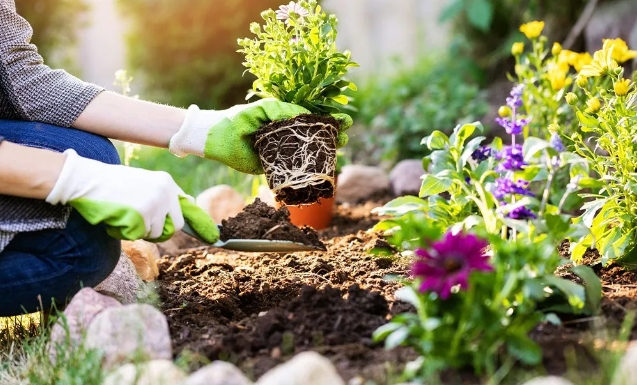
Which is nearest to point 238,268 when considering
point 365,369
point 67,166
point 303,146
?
point 303,146

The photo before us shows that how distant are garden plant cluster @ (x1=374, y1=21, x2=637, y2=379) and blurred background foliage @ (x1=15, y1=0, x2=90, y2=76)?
3.88m

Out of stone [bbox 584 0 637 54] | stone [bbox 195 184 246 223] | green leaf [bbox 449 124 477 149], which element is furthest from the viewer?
stone [bbox 584 0 637 54]

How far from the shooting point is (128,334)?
5.03 feet

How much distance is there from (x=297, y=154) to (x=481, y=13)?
9.06ft

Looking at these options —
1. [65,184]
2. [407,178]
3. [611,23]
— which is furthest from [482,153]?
[611,23]

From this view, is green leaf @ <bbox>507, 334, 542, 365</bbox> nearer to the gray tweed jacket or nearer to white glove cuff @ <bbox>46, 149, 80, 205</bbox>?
white glove cuff @ <bbox>46, 149, 80, 205</bbox>

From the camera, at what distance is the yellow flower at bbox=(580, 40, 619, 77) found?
2039 mm

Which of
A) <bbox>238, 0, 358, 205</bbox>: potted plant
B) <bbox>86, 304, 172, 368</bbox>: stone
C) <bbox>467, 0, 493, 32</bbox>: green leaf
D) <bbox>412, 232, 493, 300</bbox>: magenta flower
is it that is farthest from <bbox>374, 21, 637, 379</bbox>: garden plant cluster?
<bbox>467, 0, 493, 32</bbox>: green leaf

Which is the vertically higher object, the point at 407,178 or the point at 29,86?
the point at 29,86

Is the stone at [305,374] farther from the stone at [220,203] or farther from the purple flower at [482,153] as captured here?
the stone at [220,203]

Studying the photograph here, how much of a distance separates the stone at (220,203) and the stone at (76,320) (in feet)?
4.19

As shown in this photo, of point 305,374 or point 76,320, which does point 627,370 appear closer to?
point 305,374

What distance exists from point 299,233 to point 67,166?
693 mm

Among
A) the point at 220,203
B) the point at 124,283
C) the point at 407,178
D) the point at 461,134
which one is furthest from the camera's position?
the point at 407,178
